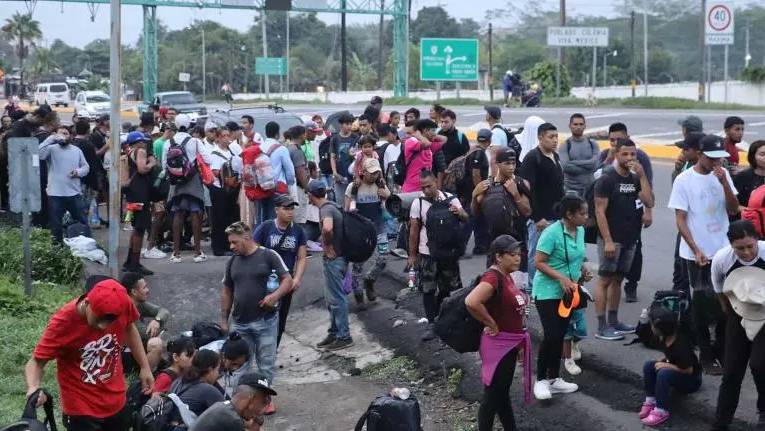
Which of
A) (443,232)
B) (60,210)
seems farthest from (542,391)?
(60,210)

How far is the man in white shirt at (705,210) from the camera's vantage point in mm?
8664

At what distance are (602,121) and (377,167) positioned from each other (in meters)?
25.9

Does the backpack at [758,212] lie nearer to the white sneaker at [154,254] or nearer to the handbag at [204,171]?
the handbag at [204,171]

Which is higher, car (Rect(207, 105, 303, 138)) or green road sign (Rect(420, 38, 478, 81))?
green road sign (Rect(420, 38, 478, 81))

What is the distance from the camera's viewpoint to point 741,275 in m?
7.34

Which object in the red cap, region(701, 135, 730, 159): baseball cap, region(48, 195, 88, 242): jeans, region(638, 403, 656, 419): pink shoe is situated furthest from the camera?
region(48, 195, 88, 242): jeans

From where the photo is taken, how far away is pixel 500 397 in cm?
797

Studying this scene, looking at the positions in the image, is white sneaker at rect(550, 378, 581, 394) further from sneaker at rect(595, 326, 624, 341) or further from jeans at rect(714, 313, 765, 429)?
jeans at rect(714, 313, 765, 429)

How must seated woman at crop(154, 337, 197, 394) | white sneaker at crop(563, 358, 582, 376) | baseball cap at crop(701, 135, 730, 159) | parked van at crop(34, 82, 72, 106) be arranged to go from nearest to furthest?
seated woman at crop(154, 337, 197, 394) → baseball cap at crop(701, 135, 730, 159) → white sneaker at crop(563, 358, 582, 376) → parked van at crop(34, 82, 72, 106)

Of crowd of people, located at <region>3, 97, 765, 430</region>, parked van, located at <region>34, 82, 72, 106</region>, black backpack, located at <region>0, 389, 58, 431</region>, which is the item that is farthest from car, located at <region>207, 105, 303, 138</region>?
parked van, located at <region>34, 82, 72, 106</region>

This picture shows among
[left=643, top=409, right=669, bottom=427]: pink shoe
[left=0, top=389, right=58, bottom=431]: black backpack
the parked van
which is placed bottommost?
[left=643, top=409, right=669, bottom=427]: pink shoe

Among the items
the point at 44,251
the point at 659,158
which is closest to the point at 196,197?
the point at 44,251

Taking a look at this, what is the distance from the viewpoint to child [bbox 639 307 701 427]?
7.99 metres

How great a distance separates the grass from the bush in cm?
36
